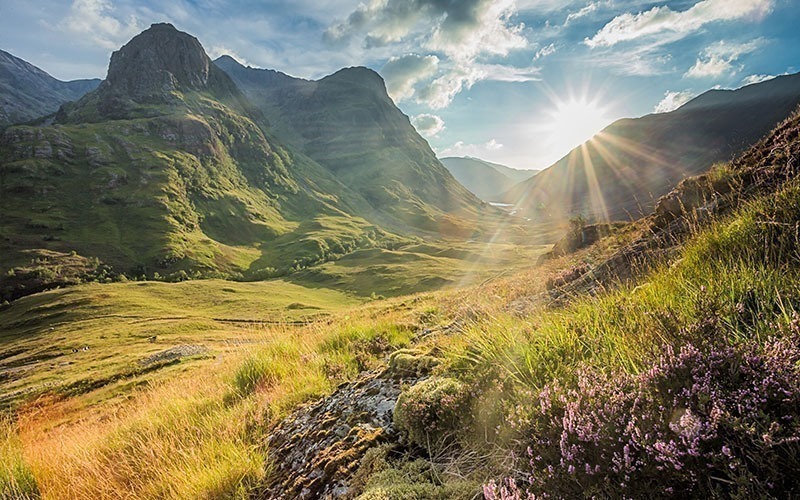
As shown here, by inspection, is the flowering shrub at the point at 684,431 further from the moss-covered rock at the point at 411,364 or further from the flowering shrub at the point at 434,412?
the moss-covered rock at the point at 411,364

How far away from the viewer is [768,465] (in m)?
1.52

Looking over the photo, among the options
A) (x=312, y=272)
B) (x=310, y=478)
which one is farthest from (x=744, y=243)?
(x=312, y=272)

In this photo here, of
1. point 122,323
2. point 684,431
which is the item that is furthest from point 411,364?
point 122,323

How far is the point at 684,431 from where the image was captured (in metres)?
1.73

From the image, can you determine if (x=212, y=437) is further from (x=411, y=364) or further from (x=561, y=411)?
(x=561, y=411)

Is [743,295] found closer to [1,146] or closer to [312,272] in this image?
[312,272]

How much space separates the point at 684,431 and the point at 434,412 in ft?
7.43

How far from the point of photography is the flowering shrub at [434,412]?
3.44 meters

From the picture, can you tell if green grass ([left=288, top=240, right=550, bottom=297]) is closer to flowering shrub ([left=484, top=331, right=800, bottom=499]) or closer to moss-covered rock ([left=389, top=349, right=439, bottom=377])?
moss-covered rock ([left=389, top=349, right=439, bottom=377])

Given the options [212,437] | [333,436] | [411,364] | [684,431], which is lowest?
[212,437]

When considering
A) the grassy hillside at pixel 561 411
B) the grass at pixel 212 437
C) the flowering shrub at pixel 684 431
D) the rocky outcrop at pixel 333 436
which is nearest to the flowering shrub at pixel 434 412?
the grassy hillside at pixel 561 411

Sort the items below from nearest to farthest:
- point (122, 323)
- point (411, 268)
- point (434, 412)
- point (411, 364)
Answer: point (434, 412), point (411, 364), point (122, 323), point (411, 268)

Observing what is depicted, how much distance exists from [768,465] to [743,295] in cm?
204

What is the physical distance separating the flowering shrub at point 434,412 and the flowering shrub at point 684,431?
1046mm
